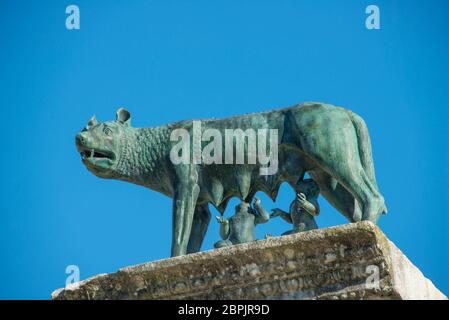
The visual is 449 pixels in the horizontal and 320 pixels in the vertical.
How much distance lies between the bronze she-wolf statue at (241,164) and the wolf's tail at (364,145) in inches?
0.4

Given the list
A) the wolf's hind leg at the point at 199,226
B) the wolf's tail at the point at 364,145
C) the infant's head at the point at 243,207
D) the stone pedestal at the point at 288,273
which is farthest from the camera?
the wolf's hind leg at the point at 199,226

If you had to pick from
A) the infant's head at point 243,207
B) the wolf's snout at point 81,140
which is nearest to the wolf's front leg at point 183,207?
the infant's head at point 243,207

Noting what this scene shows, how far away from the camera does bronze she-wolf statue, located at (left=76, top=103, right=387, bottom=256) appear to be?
1006 cm

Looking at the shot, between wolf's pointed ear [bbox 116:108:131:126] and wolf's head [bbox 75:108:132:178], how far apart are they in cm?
13

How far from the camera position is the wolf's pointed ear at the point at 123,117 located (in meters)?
11.5

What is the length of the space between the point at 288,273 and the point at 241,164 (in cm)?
212

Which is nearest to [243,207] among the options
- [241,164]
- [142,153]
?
[241,164]

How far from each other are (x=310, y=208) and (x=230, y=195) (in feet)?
3.47

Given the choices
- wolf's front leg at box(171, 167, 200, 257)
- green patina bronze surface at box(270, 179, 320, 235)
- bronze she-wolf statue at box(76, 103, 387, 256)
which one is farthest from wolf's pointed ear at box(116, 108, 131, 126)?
green patina bronze surface at box(270, 179, 320, 235)

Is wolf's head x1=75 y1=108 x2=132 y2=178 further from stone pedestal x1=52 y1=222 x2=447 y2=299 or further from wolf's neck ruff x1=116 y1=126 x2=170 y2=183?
stone pedestal x1=52 y1=222 x2=447 y2=299

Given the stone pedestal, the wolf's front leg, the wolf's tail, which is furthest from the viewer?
the wolf's front leg

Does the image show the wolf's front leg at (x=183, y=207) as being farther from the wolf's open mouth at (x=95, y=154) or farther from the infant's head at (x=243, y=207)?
the wolf's open mouth at (x=95, y=154)

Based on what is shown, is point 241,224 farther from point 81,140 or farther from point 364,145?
point 81,140
